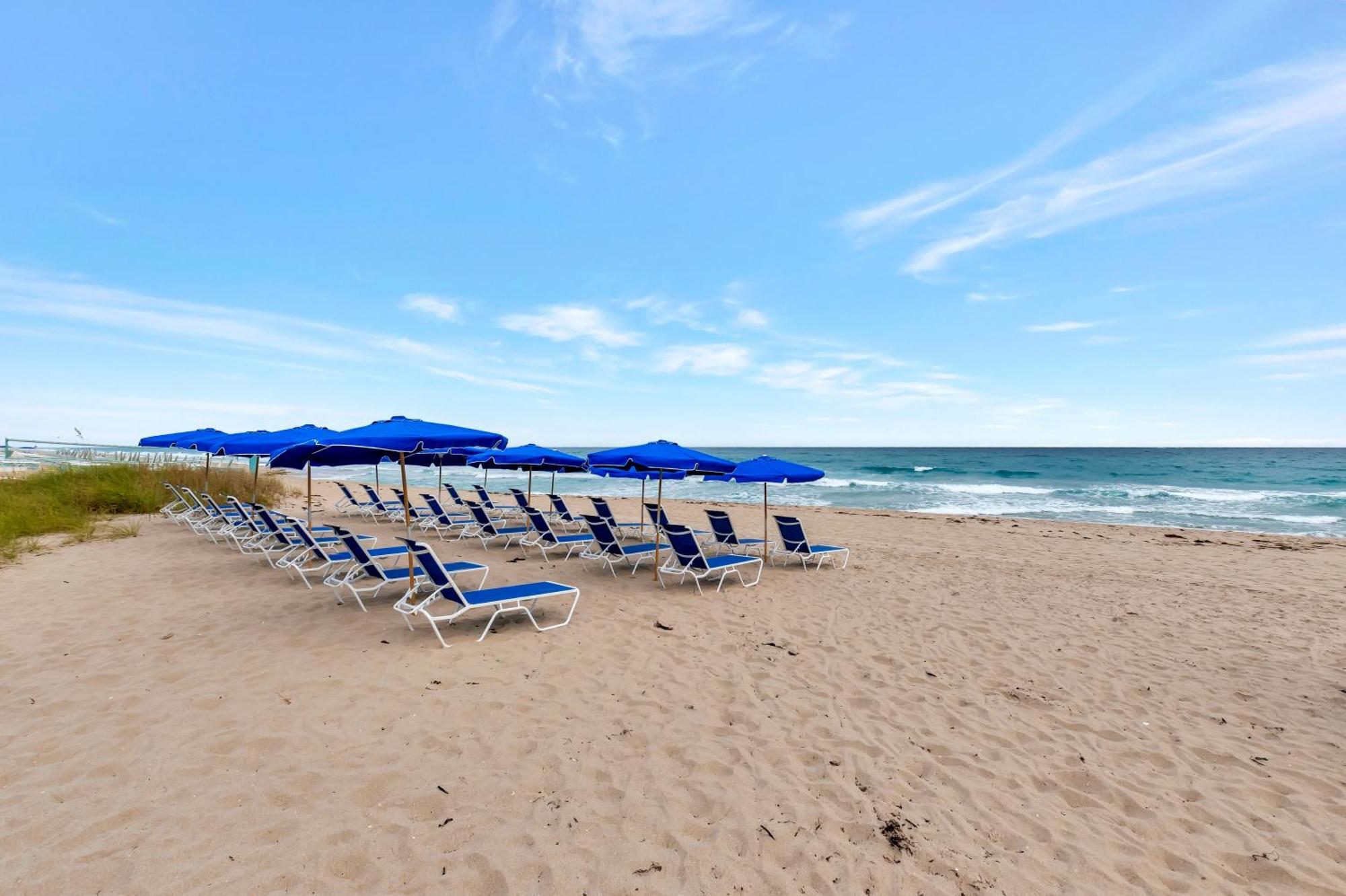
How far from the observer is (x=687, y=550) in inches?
266

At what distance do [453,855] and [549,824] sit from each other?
1.25 feet

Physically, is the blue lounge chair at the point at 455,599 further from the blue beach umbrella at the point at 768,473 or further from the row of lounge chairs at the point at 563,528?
the blue beach umbrella at the point at 768,473

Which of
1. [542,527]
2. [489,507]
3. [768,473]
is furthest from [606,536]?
[489,507]

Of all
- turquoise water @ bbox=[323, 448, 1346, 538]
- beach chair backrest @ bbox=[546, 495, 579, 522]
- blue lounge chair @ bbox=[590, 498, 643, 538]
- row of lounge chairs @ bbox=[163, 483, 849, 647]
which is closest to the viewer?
row of lounge chairs @ bbox=[163, 483, 849, 647]

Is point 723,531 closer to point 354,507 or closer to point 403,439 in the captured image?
point 403,439

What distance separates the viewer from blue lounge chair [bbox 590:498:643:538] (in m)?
9.60

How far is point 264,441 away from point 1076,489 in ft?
114

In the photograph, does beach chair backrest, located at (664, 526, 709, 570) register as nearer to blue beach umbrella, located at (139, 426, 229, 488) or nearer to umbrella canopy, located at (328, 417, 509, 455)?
umbrella canopy, located at (328, 417, 509, 455)

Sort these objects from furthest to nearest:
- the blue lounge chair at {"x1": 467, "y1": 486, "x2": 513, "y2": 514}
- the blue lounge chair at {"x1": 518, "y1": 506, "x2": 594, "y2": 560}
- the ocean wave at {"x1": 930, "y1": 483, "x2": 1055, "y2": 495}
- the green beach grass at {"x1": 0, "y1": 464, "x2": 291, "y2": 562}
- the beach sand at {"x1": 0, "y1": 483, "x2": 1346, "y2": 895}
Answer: the ocean wave at {"x1": 930, "y1": 483, "x2": 1055, "y2": 495}, the blue lounge chair at {"x1": 467, "y1": 486, "x2": 513, "y2": 514}, the blue lounge chair at {"x1": 518, "y1": 506, "x2": 594, "y2": 560}, the green beach grass at {"x1": 0, "y1": 464, "x2": 291, "y2": 562}, the beach sand at {"x1": 0, "y1": 483, "x2": 1346, "y2": 895}

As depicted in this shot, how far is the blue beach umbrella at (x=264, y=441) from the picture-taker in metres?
6.99

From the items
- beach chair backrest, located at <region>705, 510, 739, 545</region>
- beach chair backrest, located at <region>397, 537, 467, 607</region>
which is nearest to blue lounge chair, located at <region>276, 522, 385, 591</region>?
beach chair backrest, located at <region>397, 537, 467, 607</region>

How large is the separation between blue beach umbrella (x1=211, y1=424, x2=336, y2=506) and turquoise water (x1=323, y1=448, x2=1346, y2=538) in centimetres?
1764

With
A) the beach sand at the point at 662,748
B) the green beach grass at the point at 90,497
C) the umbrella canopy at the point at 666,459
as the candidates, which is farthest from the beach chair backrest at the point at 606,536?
the green beach grass at the point at 90,497

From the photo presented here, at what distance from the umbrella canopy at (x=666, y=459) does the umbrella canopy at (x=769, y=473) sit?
13.3 inches
